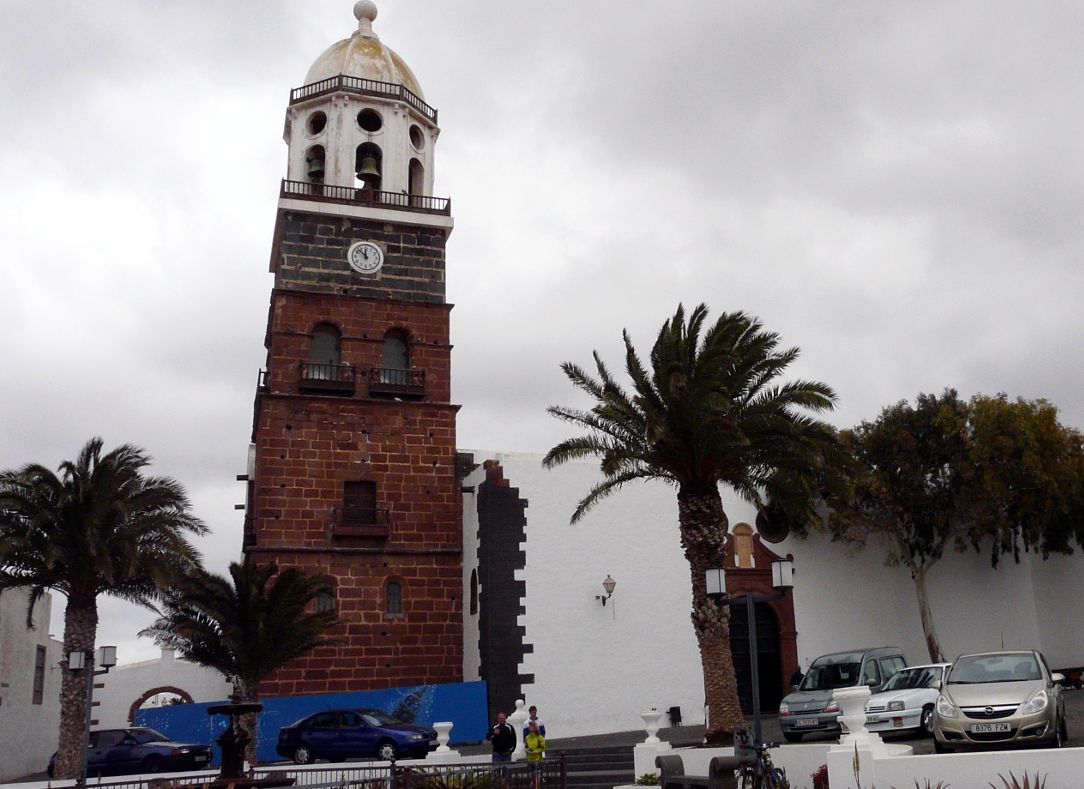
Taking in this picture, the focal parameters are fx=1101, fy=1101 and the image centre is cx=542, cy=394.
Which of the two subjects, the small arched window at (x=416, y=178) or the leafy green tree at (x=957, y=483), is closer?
the leafy green tree at (x=957, y=483)

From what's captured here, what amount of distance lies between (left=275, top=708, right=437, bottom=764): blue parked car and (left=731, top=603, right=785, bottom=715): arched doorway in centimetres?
929

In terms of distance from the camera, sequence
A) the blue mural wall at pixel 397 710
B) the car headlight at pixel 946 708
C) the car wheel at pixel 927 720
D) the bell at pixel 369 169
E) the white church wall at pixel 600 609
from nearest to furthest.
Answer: the car headlight at pixel 946 708 < the car wheel at pixel 927 720 < the blue mural wall at pixel 397 710 < the white church wall at pixel 600 609 < the bell at pixel 369 169

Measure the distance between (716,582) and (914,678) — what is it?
4931 millimetres

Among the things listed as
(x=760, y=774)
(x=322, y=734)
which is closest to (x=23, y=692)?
(x=322, y=734)

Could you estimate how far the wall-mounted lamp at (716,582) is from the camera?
1748cm

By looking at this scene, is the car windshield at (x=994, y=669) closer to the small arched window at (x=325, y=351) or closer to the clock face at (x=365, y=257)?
the small arched window at (x=325, y=351)

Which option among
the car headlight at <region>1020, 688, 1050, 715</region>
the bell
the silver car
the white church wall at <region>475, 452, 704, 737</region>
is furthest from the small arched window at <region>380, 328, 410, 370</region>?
the car headlight at <region>1020, 688, 1050, 715</region>

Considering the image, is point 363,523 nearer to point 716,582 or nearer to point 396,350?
point 396,350

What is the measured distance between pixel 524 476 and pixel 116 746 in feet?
36.7

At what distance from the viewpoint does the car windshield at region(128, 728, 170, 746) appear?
23.8 metres

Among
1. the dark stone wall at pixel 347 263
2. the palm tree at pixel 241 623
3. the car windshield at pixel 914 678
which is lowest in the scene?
the car windshield at pixel 914 678

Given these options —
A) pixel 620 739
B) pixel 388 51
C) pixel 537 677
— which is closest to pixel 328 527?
pixel 537 677

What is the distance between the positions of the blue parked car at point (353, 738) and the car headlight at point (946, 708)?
10.9m

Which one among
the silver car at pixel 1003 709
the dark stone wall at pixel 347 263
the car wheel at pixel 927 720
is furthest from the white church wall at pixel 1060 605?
the dark stone wall at pixel 347 263
